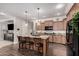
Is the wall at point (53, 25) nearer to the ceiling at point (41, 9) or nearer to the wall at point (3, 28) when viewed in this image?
the ceiling at point (41, 9)

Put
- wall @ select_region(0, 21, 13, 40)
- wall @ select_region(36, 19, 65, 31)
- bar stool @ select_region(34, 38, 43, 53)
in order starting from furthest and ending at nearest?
bar stool @ select_region(34, 38, 43, 53)
wall @ select_region(0, 21, 13, 40)
wall @ select_region(36, 19, 65, 31)

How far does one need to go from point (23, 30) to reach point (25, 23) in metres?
0.25

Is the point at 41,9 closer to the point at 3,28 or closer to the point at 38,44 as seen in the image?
the point at 3,28

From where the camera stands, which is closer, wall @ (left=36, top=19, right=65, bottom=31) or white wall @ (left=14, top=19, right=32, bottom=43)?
wall @ (left=36, top=19, right=65, bottom=31)

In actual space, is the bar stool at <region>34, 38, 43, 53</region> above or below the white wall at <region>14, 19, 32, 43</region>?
below

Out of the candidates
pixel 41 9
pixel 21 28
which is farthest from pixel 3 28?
pixel 41 9

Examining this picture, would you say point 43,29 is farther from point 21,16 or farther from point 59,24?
point 21,16

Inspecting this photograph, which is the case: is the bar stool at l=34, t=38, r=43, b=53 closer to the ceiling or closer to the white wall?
the white wall

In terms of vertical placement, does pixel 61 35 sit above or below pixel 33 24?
below

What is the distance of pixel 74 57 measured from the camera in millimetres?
2900

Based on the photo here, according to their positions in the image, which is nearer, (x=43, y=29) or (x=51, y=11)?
(x=51, y=11)

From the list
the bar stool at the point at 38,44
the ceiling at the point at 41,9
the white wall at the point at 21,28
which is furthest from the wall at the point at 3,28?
the bar stool at the point at 38,44

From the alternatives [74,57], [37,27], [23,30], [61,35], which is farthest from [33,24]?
[74,57]

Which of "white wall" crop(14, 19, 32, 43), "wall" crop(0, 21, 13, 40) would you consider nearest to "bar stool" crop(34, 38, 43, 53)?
"white wall" crop(14, 19, 32, 43)
